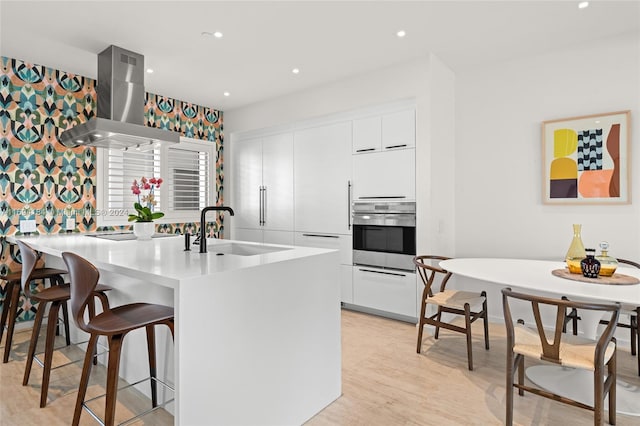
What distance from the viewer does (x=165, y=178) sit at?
15.7 ft

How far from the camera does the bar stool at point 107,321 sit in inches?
65.1

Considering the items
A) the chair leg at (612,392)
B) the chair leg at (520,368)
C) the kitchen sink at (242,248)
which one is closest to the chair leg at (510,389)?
the chair leg at (520,368)

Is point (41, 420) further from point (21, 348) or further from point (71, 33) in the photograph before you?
point (71, 33)

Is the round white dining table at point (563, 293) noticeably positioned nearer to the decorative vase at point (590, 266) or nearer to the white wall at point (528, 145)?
the decorative vase at point (590, 266)

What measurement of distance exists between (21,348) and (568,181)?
503 centimetres

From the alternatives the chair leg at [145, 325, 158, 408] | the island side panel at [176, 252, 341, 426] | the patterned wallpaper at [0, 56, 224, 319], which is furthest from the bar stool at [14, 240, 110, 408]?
the patterned wallpaper at [0, 56, 224, 319]

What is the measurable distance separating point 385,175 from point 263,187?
1899mm

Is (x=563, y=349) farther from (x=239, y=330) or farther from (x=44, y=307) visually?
(x=44, y=307)

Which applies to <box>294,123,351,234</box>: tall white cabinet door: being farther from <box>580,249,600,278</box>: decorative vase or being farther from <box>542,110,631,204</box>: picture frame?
<box>580,249,600,278</box>: decorative vase

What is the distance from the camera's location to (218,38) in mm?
3141

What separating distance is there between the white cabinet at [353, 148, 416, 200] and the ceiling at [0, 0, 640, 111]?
3.05 feet

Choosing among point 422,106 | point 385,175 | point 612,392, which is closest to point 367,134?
point 385,175

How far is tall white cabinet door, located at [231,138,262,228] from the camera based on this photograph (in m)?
5.10

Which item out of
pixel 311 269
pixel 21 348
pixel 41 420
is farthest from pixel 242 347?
pixel 21 348
